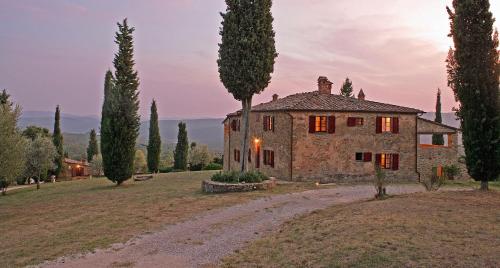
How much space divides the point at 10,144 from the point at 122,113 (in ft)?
26.6

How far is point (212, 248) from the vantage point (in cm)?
1189

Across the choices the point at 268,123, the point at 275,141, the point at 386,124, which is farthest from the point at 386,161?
the point at 268,123

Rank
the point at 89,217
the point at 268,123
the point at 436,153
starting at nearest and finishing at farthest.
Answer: the point at 89,217, the point at 268,123, the point at 436,153

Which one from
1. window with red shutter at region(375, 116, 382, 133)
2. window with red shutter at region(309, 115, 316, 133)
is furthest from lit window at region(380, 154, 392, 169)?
window with red shutter at region(309, 115, 316, 133)

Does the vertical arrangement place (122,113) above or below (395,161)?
above

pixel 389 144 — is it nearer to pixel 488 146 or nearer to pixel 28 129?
pixel 488 146

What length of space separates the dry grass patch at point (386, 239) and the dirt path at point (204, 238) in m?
0.88

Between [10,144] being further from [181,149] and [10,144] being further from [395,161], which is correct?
[181,149]

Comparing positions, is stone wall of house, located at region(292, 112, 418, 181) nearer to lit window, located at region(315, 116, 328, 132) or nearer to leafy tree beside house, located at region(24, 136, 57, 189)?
lit window, located at region(315, 116, 328, 132)

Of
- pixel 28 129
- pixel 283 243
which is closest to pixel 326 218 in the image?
pixel 283 243

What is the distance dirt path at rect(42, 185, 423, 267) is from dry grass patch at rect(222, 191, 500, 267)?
878mm

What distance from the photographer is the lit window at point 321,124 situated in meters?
28.2

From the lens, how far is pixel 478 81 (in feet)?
65.7

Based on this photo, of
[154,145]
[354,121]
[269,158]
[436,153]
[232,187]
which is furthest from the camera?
[154,145]
